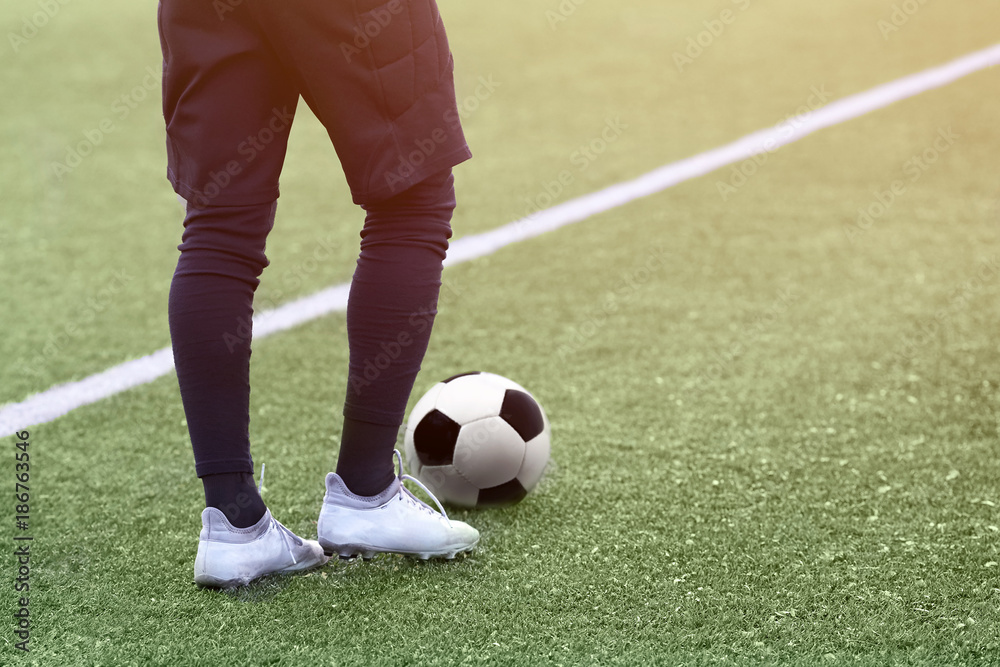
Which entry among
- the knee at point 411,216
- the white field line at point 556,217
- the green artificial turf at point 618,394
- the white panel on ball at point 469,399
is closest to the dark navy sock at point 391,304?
the knee at point 411,216

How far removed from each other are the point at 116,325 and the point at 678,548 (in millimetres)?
2351

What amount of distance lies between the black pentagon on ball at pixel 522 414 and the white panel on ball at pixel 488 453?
0.02m

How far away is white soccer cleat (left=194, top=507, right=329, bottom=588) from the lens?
1881 millimetres

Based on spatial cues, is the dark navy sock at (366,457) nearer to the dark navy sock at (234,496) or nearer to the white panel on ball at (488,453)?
the dark navy sock at (234,496)

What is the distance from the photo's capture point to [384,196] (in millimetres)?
1823

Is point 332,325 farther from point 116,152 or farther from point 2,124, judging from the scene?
point 2,124

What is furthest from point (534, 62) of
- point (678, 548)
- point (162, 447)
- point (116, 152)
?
point (678, 548)

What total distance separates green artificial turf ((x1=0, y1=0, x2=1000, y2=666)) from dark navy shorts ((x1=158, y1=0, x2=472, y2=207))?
781 millimetres

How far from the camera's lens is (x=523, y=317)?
3.72 metres

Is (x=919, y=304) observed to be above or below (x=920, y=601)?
below

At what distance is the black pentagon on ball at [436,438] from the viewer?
92.0 inches

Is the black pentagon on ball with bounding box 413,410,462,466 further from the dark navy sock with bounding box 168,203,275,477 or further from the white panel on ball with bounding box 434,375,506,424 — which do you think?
the dark navy sock with bounding box 168,203,275,477

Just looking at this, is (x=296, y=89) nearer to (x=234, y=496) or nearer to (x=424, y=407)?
(x=234, y=496)

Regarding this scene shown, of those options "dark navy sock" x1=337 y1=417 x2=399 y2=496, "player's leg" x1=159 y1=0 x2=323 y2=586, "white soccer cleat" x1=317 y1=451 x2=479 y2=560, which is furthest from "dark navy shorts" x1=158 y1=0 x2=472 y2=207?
"white soccer cleat" x1=317 y1=451 x2=479 y2=560
